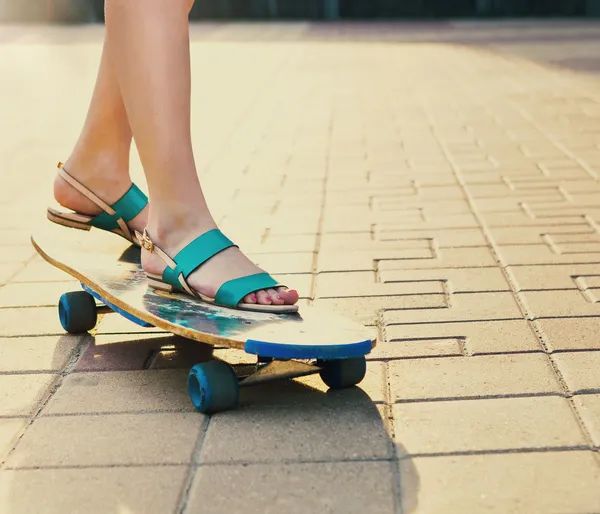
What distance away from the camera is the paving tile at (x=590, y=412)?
1.93 meters

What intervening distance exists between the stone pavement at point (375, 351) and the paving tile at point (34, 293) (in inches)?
0.5

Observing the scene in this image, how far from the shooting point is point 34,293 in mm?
3084

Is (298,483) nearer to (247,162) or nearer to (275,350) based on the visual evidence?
(275,350)

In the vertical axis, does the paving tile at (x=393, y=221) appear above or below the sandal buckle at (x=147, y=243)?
below

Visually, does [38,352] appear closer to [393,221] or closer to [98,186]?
[98,186]

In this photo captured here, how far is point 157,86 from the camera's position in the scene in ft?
7.68

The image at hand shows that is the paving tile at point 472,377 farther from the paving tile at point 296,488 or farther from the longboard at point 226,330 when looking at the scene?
the paving tile at point 296,488

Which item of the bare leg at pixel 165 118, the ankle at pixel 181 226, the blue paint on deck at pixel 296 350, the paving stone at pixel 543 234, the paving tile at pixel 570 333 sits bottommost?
the paving stone at pixel 543 234

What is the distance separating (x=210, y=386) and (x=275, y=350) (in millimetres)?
154

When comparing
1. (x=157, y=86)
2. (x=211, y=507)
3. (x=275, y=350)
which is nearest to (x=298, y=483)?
(x=211, y=507)

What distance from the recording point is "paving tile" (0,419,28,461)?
6.48 feet

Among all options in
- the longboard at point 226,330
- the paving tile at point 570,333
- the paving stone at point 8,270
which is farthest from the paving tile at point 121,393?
the paving stone at point 8,270

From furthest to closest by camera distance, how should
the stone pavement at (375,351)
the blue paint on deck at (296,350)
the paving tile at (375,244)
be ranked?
the paving tile at (375,244), the blue paint on deck at (296,350), the stone pavement at (375,351)

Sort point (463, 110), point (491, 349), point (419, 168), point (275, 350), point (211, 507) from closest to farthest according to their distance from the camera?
point (211, 507), point (275, 350), point (491, 349), point (419, 168), point (463, 110)
